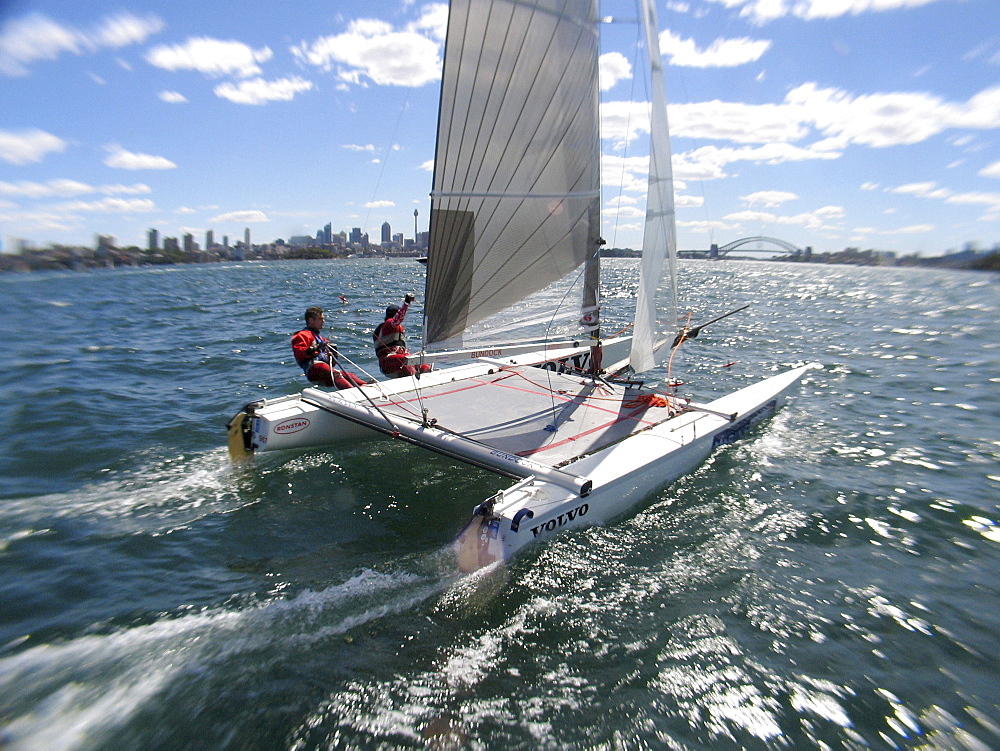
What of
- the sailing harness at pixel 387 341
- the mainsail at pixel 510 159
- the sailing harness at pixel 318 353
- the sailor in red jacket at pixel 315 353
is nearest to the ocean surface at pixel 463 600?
the sailor in red jacket at pixel 315 353

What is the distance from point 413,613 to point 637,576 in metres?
1.49

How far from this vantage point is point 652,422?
5.45 m

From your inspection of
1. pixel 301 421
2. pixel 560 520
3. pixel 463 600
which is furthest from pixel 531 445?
pixel 301 421

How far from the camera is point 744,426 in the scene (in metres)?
5.91

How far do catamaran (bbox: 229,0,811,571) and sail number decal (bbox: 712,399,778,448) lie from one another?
27mm

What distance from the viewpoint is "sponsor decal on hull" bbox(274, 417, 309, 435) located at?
203 inches

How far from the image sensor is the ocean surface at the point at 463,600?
99.0 inches

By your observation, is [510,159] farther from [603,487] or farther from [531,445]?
[603,487]

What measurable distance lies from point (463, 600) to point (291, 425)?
2801mm

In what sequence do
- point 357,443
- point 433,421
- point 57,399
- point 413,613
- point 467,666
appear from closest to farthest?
point 467,666
point 413,613
point 433,421
point 357,443
point 57,399

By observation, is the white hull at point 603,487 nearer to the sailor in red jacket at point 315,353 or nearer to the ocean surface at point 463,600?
the ocean surface at point 463,600

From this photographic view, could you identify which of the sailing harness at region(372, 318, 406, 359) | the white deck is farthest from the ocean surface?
the sailing harness at region(372, 318, 406, 359)

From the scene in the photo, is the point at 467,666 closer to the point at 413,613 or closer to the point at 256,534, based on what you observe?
the point at 413,613

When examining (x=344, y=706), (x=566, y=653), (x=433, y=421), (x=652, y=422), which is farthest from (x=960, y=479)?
(x=344, y=706)
